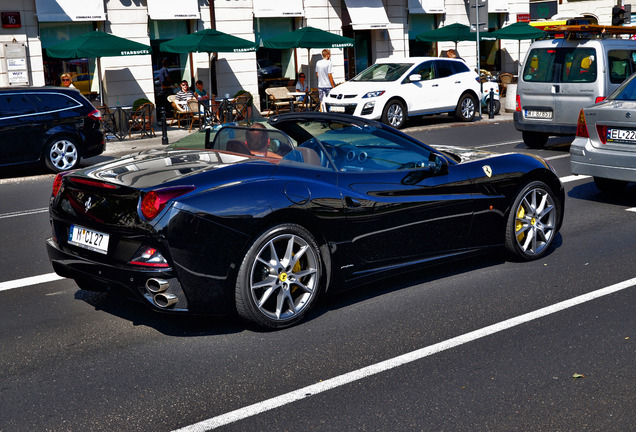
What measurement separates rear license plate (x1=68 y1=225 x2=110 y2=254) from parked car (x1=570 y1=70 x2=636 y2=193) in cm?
612

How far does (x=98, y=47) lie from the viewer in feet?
62.9

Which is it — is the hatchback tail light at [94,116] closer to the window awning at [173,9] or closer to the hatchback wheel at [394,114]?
the hatchback wheel at [394,114]

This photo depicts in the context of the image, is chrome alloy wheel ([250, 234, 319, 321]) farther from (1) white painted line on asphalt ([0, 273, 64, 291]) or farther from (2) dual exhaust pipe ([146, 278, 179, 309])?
(1) white painted line on asphalt ([0, 273, 64, 291])

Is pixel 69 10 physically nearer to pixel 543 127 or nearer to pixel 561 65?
pixel 543 127

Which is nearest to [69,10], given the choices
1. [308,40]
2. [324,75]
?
[308,40]

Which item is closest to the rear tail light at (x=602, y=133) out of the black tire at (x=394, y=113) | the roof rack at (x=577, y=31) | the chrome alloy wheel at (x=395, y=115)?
the roof rack at (x=577, y=31)

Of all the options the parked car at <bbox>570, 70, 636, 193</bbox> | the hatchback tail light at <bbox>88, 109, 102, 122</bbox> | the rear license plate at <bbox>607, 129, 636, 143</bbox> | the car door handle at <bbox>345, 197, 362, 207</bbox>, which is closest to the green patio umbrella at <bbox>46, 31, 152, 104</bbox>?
the hatchback tail light at <bbox>88, 109, 102, 122</bbox>

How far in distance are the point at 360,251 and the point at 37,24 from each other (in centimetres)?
1812

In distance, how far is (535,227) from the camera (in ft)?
22.3

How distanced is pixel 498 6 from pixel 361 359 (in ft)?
99.0

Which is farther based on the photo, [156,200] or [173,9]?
[173,9]

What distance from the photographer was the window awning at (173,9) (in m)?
22.9

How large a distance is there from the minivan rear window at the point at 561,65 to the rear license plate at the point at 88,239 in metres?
10.4

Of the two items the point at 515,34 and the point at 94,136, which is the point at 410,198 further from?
the point at 515,34
